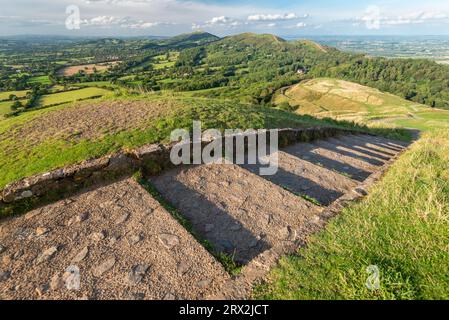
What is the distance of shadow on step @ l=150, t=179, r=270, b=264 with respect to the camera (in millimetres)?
5047

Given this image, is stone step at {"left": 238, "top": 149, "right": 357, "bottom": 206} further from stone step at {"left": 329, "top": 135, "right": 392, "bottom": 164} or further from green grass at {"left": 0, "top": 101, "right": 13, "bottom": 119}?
green grass at {"left": 0, "top": 101, "right": 13, "bottom": 119}

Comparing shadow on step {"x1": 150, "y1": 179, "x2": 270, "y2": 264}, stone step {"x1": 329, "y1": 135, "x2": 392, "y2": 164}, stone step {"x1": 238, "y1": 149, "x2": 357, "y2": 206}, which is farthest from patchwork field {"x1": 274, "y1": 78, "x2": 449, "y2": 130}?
shadow on step {"x1": 150, "y1": 179, "x2": 270, "y2": 264}

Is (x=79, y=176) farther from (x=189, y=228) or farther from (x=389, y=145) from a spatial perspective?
(x=389, y=145)

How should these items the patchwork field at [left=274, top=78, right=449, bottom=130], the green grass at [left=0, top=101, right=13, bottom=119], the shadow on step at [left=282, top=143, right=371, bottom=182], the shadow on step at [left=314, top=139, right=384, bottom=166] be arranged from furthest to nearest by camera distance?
the patchwork field at [left=274, top=78, right=449, bottom=130] → the green grass at [left=0, top=101, right=13, bottom=119] → the shadow on step at [left=314, top=139, right=384, bottom=166] → the shadow on step at [left=282, top=143, right=371, bottom=182]

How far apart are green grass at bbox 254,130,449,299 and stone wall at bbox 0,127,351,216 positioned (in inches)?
190

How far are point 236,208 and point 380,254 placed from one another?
299 centimetres

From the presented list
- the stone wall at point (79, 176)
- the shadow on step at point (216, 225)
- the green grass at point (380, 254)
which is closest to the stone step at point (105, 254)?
the stone wall at point (79, 176)

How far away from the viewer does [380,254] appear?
4121mm

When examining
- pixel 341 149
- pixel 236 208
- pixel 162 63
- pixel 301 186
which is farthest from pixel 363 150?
pixel 162 63

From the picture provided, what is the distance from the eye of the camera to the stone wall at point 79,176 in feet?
19.4

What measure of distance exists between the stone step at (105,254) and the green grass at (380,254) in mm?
1179
